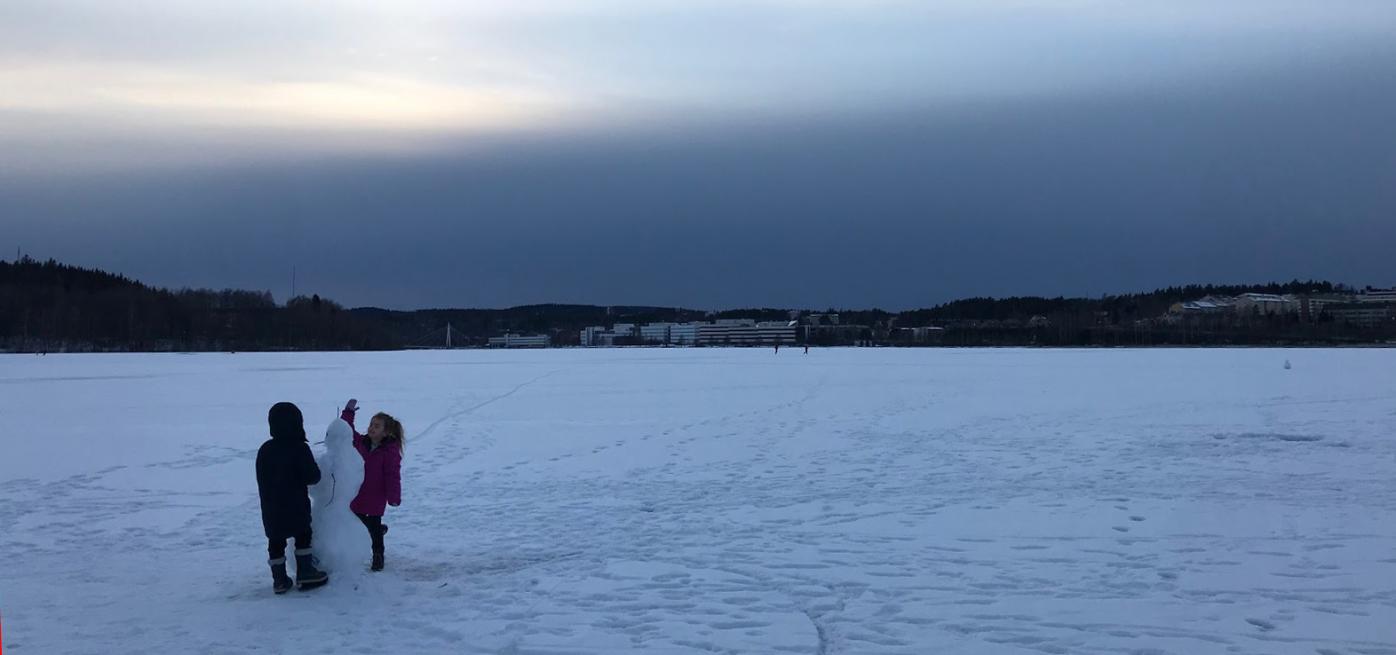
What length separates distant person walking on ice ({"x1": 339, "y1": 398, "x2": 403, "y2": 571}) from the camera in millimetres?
6598

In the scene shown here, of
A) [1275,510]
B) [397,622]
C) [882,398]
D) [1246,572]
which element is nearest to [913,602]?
[1246,572]

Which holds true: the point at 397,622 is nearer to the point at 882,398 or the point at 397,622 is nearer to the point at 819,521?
the point at 819,521

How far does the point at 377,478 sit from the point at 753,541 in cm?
256

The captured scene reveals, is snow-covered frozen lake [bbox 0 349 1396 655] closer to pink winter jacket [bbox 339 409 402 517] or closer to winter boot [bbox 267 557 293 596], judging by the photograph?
winter boot [bbox 267 557 293 596]

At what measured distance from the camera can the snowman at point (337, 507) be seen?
6105 millimetres

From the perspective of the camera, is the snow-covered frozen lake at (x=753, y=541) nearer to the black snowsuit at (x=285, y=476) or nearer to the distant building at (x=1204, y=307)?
the black snowsuit at (x=285, y=476)

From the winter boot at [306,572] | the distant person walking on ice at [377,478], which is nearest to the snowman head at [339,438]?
the distant person walking on ice at [377,478]

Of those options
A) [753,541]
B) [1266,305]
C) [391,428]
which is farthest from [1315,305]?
[391,428]

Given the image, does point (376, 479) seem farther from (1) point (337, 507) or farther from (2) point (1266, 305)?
(2) point (1266, 305)

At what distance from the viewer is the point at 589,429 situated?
16.1 meters

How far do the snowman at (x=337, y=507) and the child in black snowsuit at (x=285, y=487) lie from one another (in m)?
0.09

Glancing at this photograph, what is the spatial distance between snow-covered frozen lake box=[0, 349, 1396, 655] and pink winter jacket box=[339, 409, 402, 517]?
470 mm

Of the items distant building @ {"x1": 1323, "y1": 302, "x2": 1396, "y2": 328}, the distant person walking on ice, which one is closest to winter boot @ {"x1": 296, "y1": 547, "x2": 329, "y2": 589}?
the distant person walking on ice

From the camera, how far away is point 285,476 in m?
5.93
